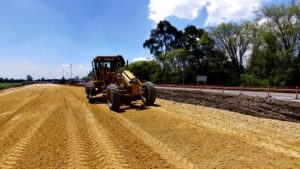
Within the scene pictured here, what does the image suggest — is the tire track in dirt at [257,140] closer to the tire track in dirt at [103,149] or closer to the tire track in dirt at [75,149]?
the tire track in dirt at [103,149]

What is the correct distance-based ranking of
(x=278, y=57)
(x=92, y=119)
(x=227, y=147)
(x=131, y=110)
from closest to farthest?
(x=227, y=147) → (x=92, y=119) → (x=131, y=110) → (x=278, y=57)

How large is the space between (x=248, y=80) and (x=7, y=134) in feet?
170

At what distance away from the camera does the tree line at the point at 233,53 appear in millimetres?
52969

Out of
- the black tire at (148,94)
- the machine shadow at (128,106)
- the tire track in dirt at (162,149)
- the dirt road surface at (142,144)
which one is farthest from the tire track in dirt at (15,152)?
the black tire at (148,94)

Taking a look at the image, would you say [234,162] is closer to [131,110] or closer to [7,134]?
[7,134]

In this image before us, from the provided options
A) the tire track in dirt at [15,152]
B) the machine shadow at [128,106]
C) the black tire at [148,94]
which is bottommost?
the tire track in dirt at [15,152]

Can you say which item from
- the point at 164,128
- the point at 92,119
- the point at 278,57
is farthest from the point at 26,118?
the point at 278,57

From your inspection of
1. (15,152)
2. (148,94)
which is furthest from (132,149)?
(148,94)

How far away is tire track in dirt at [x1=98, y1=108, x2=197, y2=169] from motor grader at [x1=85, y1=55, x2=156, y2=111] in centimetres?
541

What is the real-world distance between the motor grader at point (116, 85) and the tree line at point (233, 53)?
35.8m

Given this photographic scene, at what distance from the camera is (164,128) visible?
458 inches

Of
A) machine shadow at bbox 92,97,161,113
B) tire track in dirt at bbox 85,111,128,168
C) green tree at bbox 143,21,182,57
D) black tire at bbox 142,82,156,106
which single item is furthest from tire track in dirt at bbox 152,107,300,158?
green tree at bbox 143,21,182,57

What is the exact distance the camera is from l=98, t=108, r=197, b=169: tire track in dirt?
7429 millimetres

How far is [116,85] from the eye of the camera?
1920cm
